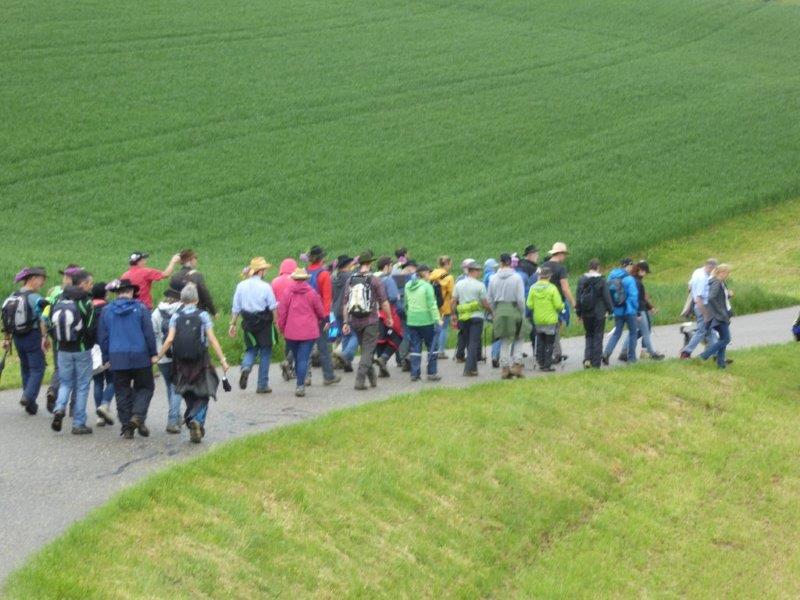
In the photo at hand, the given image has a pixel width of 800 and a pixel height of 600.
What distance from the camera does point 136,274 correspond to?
55.5 feet

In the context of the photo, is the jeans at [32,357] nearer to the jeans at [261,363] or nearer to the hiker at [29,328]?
the hiker at [29,328]

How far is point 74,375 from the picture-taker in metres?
14.1

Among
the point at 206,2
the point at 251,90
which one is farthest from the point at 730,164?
the point at 206,2

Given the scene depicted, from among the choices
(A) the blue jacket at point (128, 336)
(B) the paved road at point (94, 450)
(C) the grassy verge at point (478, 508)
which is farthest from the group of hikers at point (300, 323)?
(C) the grassy verge at point (478, 508)

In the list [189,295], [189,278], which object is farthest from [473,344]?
[189,295]

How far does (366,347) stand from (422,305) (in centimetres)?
114

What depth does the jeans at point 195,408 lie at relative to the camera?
532 inches

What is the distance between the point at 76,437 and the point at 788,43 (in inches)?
2258

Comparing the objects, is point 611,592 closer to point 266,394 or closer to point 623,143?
point 266,394

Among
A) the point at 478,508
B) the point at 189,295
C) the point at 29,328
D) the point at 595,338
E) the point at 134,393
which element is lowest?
the point at 478,508

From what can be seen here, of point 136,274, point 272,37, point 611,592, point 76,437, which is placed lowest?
point 611,592

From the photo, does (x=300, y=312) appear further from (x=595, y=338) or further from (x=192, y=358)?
(x=595, y=338)

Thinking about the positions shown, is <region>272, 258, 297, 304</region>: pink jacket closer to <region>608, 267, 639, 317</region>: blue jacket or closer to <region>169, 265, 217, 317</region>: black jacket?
<region>169, 265, 217, 317</region>: black jacket

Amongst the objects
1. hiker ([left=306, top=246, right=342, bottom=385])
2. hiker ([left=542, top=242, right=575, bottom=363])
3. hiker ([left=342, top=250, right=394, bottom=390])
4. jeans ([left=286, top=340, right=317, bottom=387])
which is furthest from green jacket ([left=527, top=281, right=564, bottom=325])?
jeans ([left=286, top=340, right=317, bottom=387])
